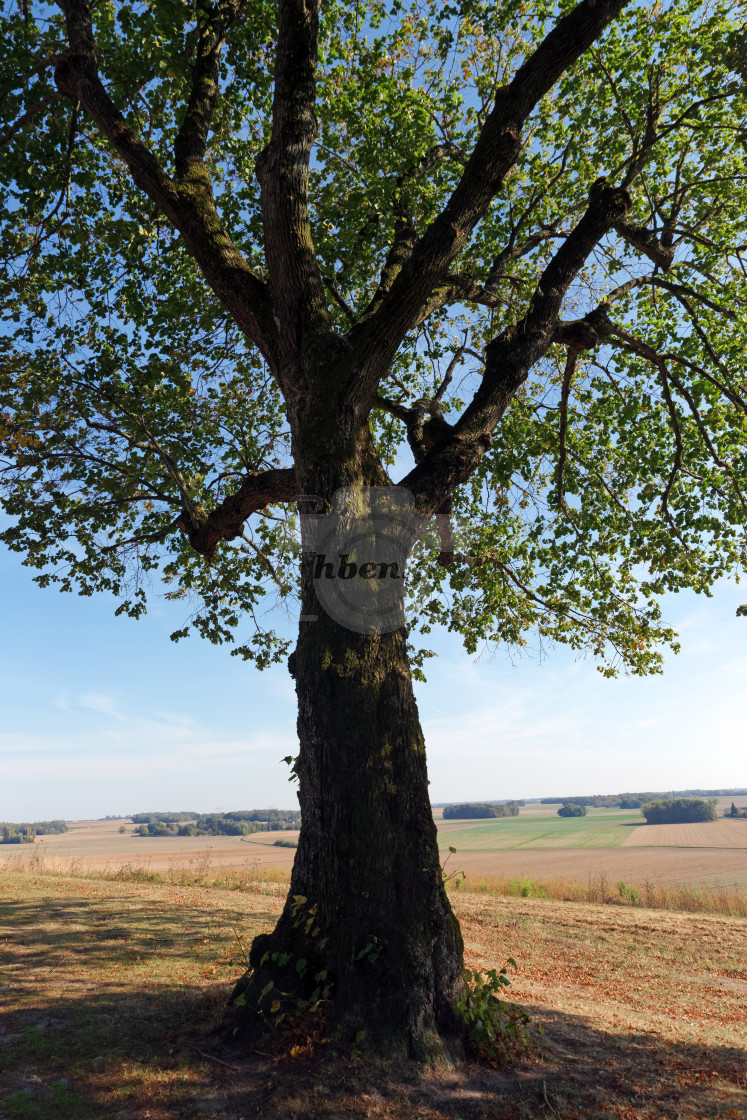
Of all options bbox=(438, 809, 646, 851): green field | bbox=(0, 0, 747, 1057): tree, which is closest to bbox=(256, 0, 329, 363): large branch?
bbox=(0, 0, 747, 1057): tree

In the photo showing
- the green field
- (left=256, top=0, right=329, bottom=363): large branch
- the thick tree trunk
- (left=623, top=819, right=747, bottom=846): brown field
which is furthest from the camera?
the green field

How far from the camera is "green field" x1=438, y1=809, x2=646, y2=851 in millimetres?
66875

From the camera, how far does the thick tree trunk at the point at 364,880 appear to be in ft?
15.1

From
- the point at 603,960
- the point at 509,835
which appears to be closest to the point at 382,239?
the point at 603,960

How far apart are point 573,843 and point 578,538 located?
65150 mm

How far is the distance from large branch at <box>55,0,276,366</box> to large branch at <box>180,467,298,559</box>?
5.17ft

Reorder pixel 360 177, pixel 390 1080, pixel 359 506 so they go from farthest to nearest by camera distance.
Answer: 1. pixel 360 177
2. pixel 359 506
3. pixel 390 1080

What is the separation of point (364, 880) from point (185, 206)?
22.9 feet

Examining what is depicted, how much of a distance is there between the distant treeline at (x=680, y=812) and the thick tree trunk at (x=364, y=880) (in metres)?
97.1

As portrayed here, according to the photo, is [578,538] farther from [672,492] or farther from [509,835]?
[509,835]

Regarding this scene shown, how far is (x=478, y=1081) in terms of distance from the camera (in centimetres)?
433

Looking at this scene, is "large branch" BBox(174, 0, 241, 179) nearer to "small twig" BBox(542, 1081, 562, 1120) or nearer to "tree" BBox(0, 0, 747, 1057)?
"tree" BBox(0, 0, 747, 1057)

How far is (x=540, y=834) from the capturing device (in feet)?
262

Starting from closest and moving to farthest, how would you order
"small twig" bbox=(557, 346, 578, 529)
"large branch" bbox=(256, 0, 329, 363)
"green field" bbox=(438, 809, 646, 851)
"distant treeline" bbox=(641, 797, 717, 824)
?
"large branch" bbox=(256, 0, 329, 363) → "small twig" bbox=(557, 346, 578, 529) → "green field" bbox=(438, 809, 646, 851) → "distant treeline" bbox=(641, 797, 717, 824)
